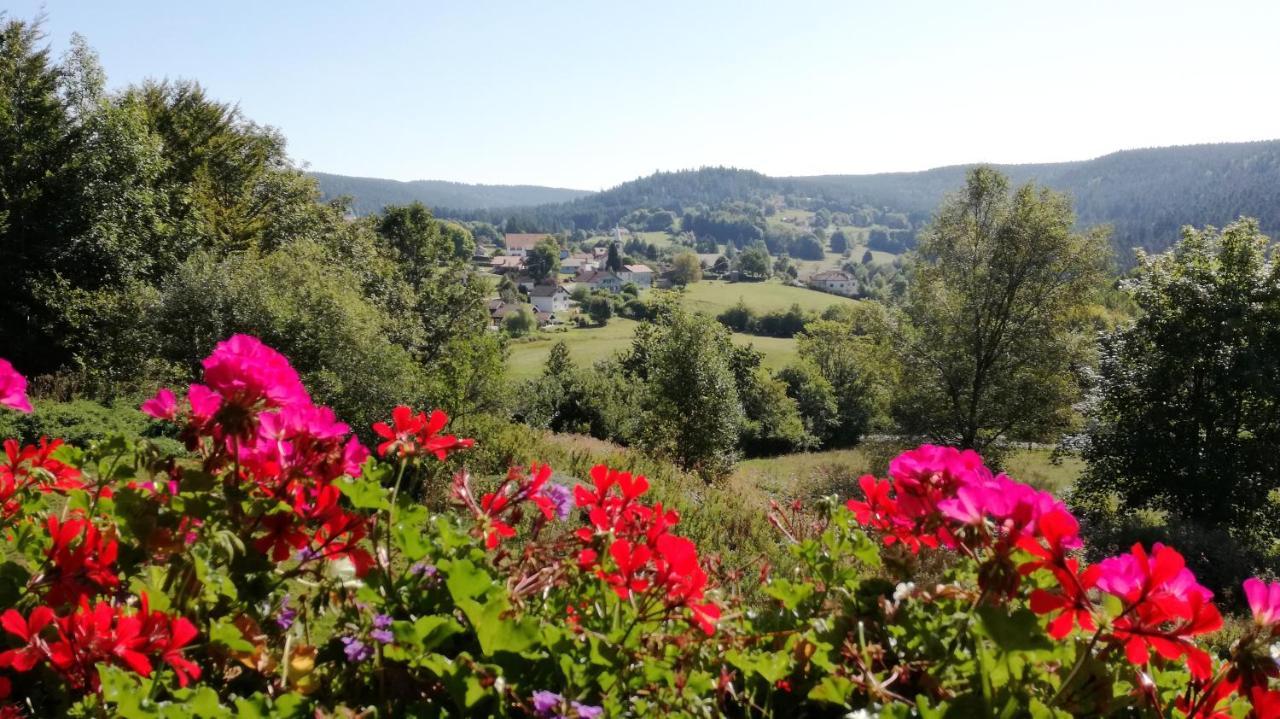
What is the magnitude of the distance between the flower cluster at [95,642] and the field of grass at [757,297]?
264ft

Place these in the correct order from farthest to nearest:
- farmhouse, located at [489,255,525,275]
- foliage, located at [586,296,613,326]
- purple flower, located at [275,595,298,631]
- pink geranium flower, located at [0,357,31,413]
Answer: farmhouse, located at [489,255,525,275]
foliage, located at [586,296,613,326]
pink geranium flower, located at [0,357,31,413]
purple flower, located at [275,595,298,631]

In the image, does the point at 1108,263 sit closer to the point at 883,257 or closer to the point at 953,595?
the point at 953,595

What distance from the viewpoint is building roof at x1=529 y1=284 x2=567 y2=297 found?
370ft

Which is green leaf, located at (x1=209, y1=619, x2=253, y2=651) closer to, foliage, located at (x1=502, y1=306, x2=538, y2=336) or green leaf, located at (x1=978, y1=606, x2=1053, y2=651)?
green leaf, located at (x1=978, y1=606, x2=1053, y2=651)

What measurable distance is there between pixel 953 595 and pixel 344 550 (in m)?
1.22

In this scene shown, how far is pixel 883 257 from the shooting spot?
198875 millimetres

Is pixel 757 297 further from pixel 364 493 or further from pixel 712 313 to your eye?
pixel 364 493

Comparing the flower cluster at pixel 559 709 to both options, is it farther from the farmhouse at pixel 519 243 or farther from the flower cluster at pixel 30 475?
the farmhouse at pixel 519 243

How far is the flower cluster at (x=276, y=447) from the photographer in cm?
123

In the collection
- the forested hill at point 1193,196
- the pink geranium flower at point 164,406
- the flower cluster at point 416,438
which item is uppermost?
Result: the forested hill at point 1193,196

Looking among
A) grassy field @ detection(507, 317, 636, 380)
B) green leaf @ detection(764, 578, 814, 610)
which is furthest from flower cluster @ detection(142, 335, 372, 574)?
grassy field @ detection(507, 317, 636, 380)

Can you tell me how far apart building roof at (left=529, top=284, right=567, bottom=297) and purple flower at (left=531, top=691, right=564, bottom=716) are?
113m

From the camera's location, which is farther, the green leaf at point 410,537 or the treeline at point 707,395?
the treeline at point 707,395

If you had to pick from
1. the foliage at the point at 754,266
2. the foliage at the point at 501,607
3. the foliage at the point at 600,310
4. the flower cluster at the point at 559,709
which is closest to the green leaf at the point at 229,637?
the foliage at the point at 501,607
